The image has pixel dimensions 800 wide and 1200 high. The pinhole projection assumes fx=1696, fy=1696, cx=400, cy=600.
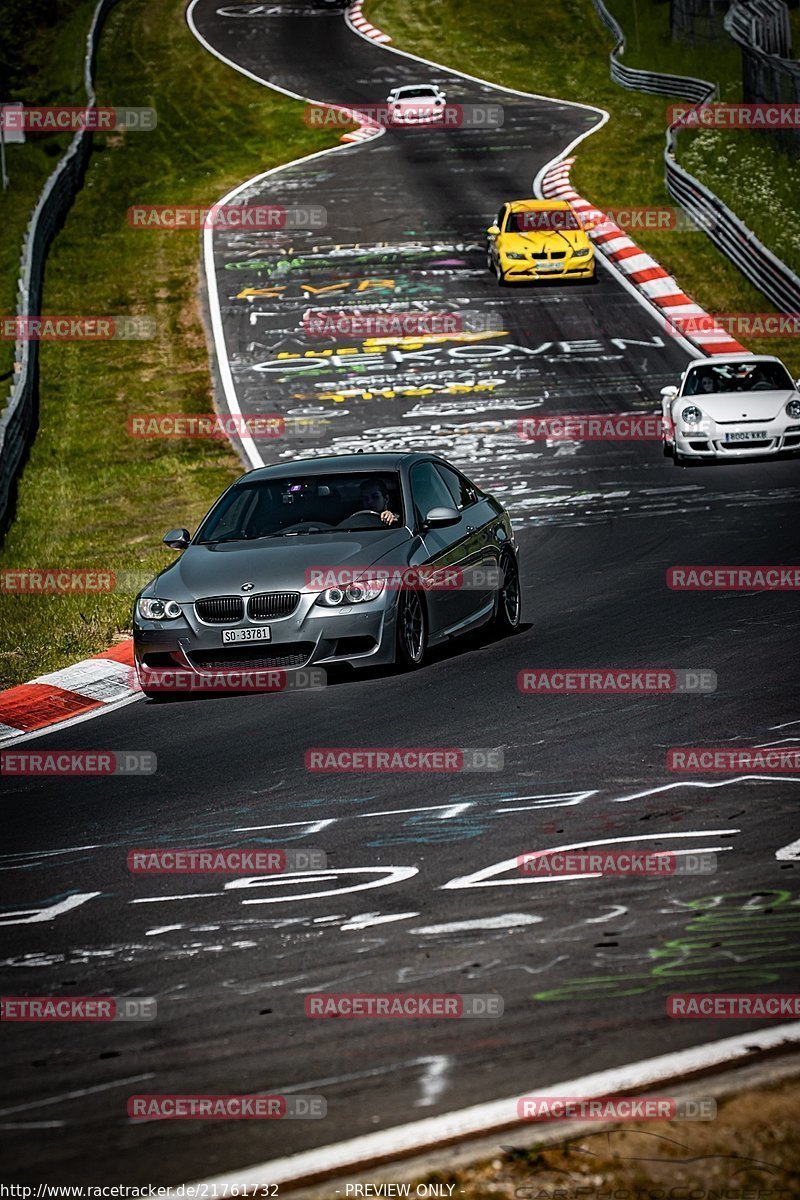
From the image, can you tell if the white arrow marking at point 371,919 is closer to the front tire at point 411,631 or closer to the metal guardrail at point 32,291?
the front tire at point 411,631

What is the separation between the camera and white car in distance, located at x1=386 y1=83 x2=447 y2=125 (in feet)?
160

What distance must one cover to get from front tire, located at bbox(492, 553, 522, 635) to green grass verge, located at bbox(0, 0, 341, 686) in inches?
119

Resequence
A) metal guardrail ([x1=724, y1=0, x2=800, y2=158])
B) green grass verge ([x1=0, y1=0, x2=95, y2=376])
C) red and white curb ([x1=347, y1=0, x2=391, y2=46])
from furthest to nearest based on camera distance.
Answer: red and white curb ([x1=347, y1=0, x2=391, y2=46])
green grass verge ([x1=0, y1=0, x2=95, y2=376])
metal guardrail ([x1=724, y1=0, x2=800, y2=158])

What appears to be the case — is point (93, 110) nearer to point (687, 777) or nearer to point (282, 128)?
point (282, 128)

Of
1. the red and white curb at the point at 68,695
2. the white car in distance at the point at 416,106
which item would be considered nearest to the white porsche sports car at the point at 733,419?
the red and white curb at the point at 68,695

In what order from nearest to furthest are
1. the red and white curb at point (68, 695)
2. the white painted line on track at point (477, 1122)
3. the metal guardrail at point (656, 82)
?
the white painted line on track at point (477, 1122) < the red and white curb at point (68, 695) < the metal guardrail at point (656, 82)

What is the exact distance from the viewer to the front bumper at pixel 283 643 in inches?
411

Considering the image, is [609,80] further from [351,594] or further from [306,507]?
[351,594]

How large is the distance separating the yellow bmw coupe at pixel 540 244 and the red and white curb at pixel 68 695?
2097 centimetres

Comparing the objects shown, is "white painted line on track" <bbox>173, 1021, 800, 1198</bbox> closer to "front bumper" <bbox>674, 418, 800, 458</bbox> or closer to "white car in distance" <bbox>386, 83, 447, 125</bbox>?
"front bumper" <bbox>674, 418, 800, 458</bbox>

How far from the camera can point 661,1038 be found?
4652 millimetres

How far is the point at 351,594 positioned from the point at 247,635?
27.2 inches

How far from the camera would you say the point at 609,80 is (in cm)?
5275

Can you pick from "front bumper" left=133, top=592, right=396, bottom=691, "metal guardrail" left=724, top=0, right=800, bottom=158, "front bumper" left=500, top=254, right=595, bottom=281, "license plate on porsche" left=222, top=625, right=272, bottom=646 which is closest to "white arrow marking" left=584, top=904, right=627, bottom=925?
"front bumper" left=133, top=592, right=396, bottom=691
